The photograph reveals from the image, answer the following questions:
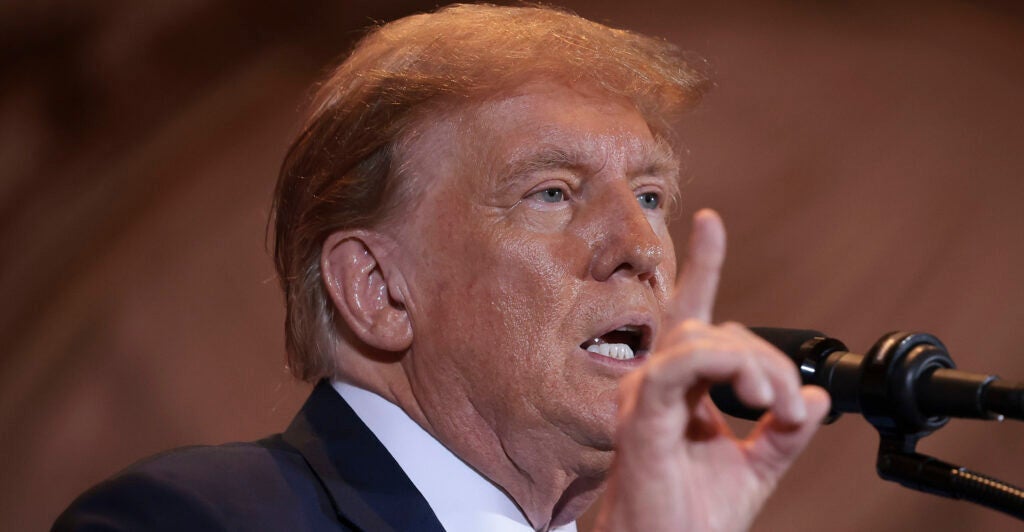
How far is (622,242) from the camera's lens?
184 cm

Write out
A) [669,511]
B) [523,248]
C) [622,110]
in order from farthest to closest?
[622,110], [523,248], [669,511]

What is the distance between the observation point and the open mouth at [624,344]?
1880 millimetres

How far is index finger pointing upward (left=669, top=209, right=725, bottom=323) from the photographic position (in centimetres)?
121

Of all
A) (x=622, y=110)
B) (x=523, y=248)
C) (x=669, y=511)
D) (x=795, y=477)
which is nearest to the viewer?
(x=669, y=511)

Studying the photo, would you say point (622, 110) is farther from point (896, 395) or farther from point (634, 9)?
point (634, 9)

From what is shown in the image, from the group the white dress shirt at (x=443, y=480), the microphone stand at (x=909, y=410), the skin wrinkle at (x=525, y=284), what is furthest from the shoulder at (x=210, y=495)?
the microphone stand at (x=909, y=410)

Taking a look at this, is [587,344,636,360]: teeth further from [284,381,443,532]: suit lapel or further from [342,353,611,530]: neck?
[284,381,443,532]: suit lapel

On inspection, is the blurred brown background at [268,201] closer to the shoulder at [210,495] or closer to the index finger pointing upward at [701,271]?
the shoulder at [210,495]

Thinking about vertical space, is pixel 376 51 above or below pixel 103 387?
above

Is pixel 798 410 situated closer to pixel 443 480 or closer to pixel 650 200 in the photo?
pixel 443 480

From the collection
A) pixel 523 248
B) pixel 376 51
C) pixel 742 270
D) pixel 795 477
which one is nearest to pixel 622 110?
pixel 523 248

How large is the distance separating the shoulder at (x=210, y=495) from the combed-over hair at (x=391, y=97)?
32cm

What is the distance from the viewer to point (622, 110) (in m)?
2.04

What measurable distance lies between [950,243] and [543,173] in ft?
6.10
